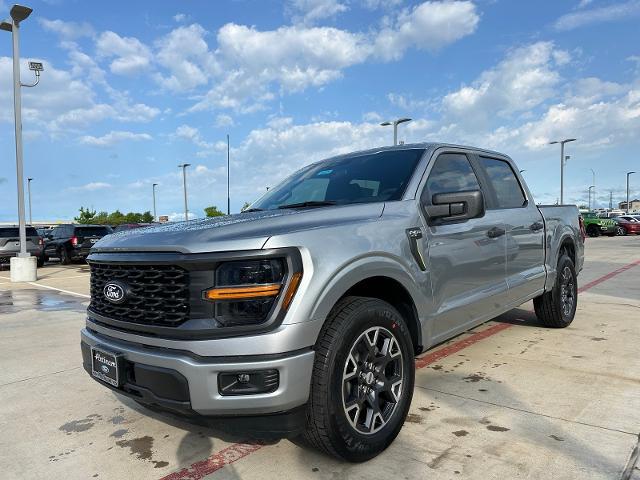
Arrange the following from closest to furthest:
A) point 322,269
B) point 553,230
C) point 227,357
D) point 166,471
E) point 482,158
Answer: point 227,357, point 322,269, point 166,471, point 482,158, point 553,230

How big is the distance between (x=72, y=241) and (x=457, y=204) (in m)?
19.3

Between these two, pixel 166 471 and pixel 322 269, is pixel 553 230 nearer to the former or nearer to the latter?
pixel 322 269

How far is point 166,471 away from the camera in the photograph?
279cm

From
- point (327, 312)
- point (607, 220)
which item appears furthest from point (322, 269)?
point (607, 220)

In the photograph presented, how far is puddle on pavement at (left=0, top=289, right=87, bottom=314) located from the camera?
28.4 ft

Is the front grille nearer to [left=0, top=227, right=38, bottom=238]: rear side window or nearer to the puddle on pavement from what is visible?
the puddle on pavement

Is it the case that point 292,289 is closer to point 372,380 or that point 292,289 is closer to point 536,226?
point 372,380

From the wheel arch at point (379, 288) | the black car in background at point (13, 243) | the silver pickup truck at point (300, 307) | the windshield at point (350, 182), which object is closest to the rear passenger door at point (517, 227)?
the silver pickup truck at point (300, 307)

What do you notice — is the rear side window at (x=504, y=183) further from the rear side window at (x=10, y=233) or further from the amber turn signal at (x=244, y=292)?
the rear side window at (x=10, y=233)

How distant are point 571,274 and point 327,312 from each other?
4.44 metres

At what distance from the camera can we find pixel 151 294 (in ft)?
8.69

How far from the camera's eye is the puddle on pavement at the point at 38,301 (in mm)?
8656

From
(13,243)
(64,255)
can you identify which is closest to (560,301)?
(13,243)

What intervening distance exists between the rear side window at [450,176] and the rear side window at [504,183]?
35 centimetres
